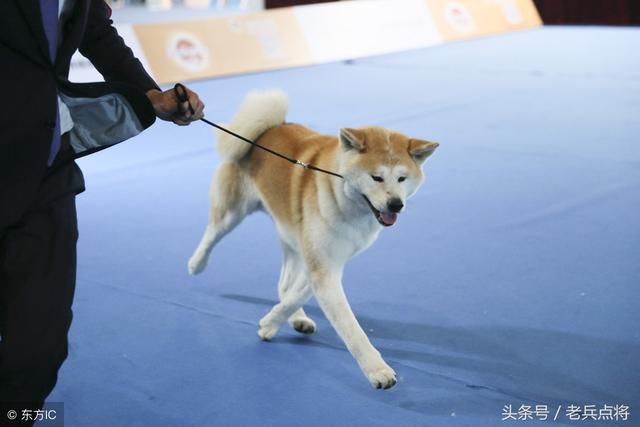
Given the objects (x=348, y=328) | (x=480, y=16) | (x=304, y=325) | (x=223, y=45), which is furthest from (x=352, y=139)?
(x=480, y=16)

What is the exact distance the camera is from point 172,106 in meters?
2.33

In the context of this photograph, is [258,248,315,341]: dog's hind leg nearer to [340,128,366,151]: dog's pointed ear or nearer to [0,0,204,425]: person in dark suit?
[340,128,366,151]: dog's pointed ear

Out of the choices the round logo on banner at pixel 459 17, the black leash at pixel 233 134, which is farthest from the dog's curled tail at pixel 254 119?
the round logo on banner at pixel 459 17

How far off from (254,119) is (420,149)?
0.87 metres

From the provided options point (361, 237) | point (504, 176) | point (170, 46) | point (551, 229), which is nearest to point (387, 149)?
point (361, 237)

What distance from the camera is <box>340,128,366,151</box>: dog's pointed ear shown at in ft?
8.94

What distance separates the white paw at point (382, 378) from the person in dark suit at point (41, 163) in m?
0.96

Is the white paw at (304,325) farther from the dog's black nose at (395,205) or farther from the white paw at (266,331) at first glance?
the dog's black nose at (395,205)

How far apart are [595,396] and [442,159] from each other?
3390mm

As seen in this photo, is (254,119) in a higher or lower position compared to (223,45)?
higher

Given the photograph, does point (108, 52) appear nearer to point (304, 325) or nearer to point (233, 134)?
point (233, 134)

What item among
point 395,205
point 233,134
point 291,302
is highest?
point 233,134

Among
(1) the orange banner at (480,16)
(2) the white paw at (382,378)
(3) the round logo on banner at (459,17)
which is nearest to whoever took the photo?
(2) the white paw at (382,378)

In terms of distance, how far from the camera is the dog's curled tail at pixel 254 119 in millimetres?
3350
